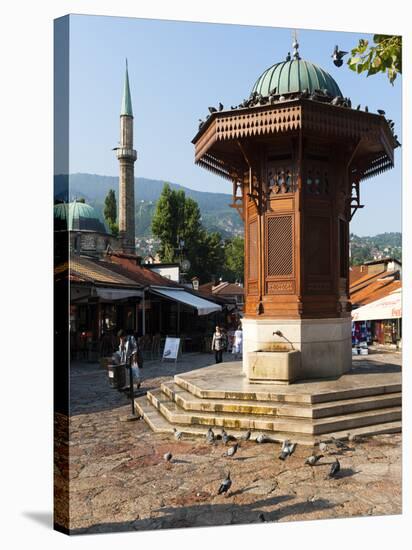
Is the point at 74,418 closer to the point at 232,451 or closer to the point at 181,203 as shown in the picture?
the point at 232,451

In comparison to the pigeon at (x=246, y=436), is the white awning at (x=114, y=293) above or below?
above

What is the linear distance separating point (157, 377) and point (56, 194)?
31.5 feet

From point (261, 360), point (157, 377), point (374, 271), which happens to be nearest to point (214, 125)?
point (261, 360)

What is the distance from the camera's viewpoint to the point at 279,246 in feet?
29.5

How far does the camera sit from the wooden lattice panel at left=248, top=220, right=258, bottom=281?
30.9 feet

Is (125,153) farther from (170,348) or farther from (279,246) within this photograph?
(279,246)

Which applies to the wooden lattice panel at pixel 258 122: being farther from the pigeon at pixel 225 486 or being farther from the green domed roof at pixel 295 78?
the pigeon at pixel 225 486

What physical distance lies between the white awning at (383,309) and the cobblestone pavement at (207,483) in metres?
5.11

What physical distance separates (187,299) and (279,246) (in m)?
13.9

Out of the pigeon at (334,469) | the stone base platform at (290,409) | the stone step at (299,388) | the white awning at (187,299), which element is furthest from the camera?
the white awning at (187,299)

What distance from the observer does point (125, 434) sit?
303 inches

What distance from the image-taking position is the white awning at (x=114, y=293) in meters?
16.9

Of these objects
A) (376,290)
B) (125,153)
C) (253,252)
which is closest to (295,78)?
(253,252)

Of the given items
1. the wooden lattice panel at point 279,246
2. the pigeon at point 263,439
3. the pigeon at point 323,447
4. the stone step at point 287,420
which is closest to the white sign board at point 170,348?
the wooden lattice panel at point 279,246
